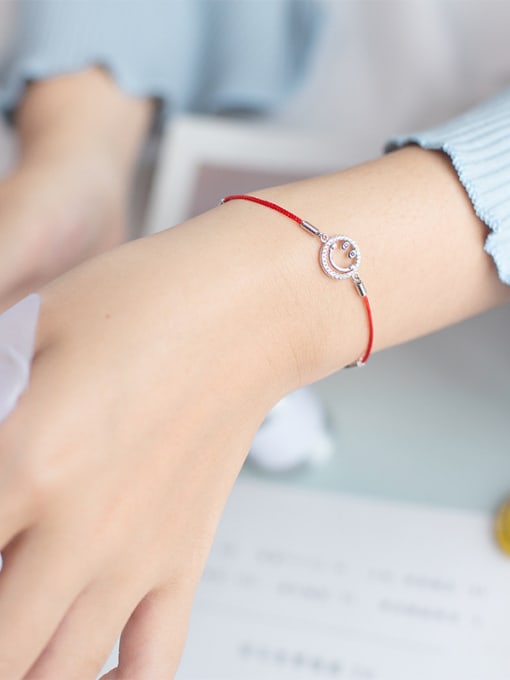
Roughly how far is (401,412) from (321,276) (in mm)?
199

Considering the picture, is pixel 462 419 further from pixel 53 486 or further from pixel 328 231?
pixel 53 486

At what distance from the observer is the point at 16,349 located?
1.09ft

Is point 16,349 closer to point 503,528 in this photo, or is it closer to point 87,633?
point 87,633

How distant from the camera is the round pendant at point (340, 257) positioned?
1.24 feet

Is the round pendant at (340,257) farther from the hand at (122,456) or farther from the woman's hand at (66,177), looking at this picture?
the woman's hand at (66,177)

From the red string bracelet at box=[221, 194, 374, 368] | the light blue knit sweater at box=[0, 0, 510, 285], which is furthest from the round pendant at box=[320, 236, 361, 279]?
the light blue knit sweater at box=[0, 0, 510, 285]

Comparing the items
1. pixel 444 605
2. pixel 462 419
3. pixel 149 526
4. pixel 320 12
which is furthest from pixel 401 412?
pixel 320 12

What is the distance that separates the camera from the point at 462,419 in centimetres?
53

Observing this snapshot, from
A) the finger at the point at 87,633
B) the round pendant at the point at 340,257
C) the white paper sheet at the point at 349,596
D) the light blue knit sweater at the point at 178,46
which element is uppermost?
the light blue knit sweater at the point at 178,46

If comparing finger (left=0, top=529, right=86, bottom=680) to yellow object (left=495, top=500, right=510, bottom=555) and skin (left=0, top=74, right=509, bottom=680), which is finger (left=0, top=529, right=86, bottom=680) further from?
yellow object (left=495, top=500, right=510, bottom=555)

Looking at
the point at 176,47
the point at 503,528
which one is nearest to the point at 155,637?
the point at 503,528

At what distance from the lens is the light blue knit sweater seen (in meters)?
0.67

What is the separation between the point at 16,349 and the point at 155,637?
0.17 metres

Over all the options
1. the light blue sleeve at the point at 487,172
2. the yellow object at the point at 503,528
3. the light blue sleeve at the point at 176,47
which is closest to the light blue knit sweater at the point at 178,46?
the light blue sleeve at the point at 176,47
